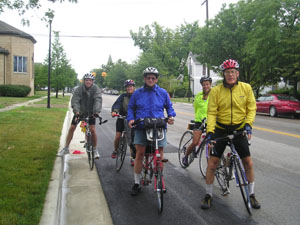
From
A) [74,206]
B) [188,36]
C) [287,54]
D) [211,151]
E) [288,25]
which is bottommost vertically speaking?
[74,206]

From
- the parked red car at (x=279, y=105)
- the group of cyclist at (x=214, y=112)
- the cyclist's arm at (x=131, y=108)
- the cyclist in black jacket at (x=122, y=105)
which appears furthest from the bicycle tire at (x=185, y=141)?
the parked red car at (x=279, y=105)

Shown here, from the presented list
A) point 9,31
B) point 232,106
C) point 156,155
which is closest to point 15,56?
point 9,31

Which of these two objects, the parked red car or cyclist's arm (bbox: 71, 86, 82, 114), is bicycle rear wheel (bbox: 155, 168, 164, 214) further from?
the parked red car

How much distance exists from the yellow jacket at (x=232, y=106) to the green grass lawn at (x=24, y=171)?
2.52m

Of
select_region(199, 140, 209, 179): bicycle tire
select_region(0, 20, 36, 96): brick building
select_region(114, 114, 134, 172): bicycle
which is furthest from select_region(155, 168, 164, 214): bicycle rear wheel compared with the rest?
select_region(0, 20, 36, 96): brick building

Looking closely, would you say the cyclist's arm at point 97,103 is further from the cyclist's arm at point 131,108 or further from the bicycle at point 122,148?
the cyclist's arm at point 131,108

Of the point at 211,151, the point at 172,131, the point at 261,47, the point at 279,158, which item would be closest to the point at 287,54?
the point at 261,47

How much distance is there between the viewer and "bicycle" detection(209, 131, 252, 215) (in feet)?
13.5

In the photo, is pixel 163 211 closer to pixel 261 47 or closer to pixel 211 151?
pixel 211 151

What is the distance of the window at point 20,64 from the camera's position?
3659cm

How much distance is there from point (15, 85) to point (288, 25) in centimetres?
2820

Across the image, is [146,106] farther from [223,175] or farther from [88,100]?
[88,100]

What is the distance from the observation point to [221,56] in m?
28.5

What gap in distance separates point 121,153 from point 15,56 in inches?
1363
